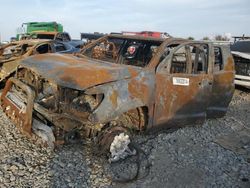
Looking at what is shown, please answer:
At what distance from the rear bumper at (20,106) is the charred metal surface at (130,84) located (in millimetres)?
109

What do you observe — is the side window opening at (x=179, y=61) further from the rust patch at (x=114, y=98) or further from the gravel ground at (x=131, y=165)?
the rust patch at (x=114, y=98)

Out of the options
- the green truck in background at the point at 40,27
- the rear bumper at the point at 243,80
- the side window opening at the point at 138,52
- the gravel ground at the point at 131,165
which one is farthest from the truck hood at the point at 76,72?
the green truck in background at the point at 40,27

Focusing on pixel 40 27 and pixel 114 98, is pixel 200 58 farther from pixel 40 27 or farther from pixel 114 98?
pixel 40 27

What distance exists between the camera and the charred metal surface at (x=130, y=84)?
426 cm

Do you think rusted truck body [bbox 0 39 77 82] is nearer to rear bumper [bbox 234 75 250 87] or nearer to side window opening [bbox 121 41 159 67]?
side window opening [bbox 121 41 159 67]

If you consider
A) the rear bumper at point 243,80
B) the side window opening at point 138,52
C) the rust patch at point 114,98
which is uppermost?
the side window opening at point 138,52

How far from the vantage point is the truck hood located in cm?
413

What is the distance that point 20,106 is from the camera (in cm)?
482

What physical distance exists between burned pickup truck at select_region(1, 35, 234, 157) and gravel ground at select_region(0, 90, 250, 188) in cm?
27

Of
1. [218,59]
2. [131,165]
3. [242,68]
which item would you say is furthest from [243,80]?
[131,165]

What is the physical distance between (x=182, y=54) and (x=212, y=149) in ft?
5.22

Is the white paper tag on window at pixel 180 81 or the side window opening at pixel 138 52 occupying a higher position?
the side window opening at pixel 138 52

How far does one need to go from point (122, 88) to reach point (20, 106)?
5.04 feet

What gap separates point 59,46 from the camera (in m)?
9.37
